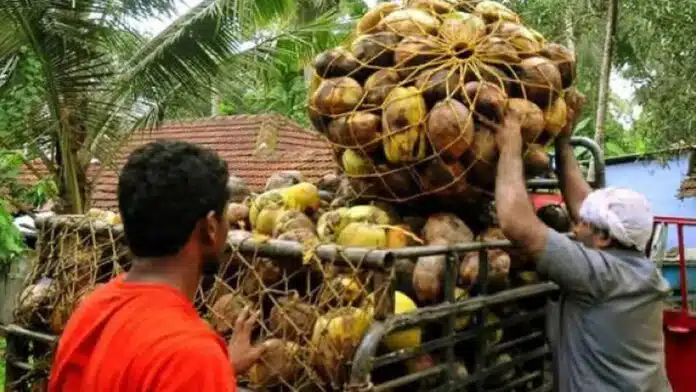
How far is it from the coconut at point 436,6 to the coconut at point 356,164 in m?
0.62

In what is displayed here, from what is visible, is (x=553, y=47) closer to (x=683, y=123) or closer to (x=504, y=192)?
(x=504, y=192)

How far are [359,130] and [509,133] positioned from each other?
51 centimetres

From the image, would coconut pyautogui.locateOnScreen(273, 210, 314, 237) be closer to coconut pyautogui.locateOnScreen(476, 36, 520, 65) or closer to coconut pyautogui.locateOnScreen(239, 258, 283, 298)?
coconut pyautogui.locateOnScreen(239, 258, 283, 298)

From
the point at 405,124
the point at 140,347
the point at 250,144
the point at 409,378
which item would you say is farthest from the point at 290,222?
the point at 250,144

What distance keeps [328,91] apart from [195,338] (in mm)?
1632

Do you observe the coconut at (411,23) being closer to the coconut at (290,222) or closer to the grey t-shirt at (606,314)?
the coconut at (290,222)

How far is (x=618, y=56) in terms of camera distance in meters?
13.7

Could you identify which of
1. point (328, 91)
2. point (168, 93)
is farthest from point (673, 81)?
point (328, 91)

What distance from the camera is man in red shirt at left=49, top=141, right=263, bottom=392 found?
1.41 metres

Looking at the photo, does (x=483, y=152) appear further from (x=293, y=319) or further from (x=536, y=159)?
(x=293, y=319)

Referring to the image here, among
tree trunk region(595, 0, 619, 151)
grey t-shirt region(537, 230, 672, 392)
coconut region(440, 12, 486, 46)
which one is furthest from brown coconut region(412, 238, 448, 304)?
tree trunk region(595, 0, 619, 151)

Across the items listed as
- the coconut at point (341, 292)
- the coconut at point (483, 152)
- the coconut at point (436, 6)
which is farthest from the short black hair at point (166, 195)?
the coconut at point (436, 6)

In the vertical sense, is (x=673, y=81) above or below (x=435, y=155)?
above

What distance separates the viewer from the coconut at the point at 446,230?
9.14ft
